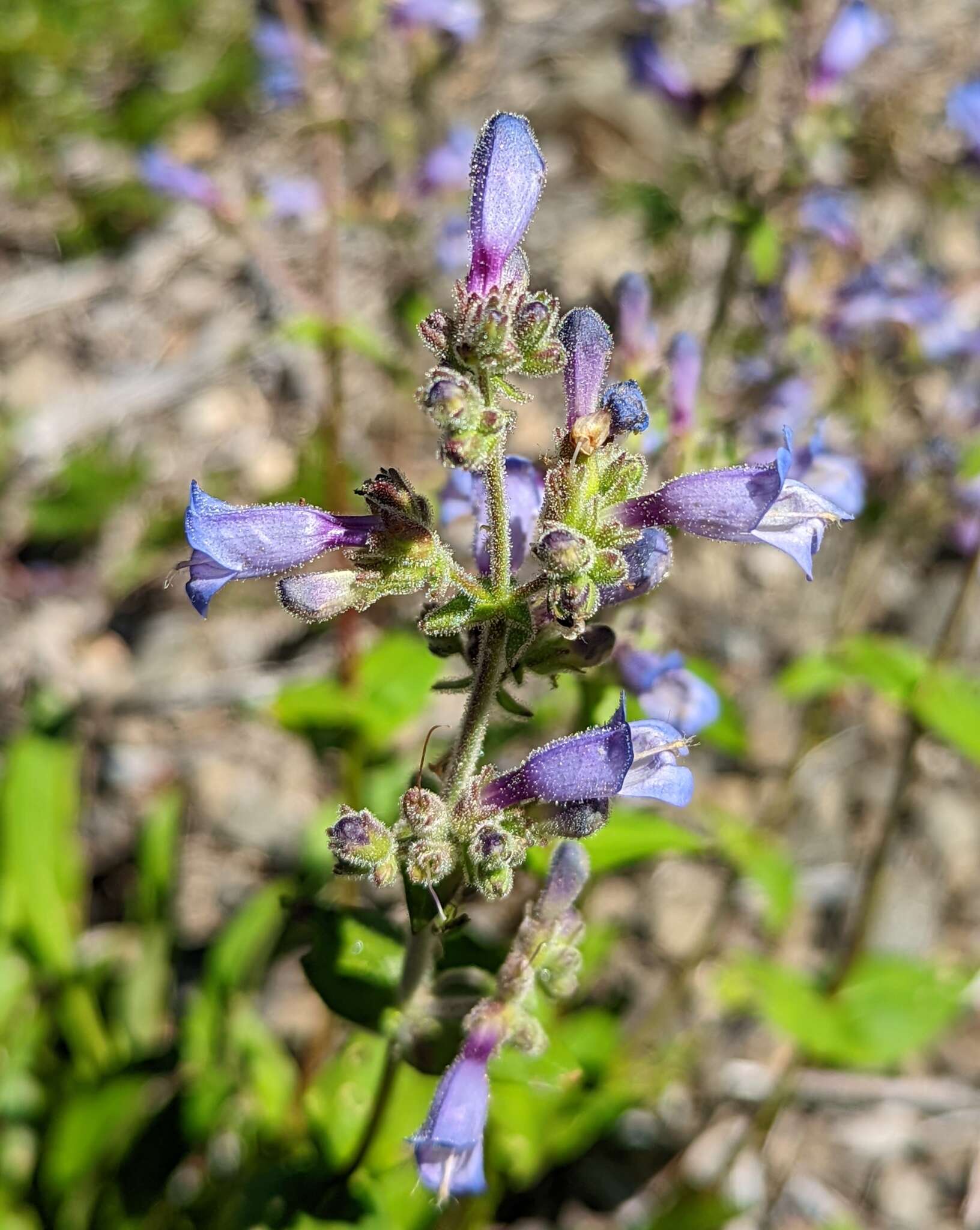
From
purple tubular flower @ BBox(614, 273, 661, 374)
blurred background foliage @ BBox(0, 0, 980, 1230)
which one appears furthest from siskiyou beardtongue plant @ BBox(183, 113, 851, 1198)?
purple tubular flower @ BBox(614, 273, 661, 374)

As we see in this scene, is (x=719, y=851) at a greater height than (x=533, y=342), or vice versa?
(x=533, y=342)

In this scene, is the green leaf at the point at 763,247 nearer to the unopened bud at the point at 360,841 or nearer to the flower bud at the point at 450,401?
the flower bud at the point at 450,401

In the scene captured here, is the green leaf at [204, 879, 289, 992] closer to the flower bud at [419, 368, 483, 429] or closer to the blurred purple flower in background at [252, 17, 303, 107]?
the flower bud at [419, 368, 483, 429]

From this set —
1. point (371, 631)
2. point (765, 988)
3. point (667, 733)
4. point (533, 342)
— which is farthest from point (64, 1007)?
point (533, 342)

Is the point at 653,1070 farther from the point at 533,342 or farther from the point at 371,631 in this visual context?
the point at 533,342

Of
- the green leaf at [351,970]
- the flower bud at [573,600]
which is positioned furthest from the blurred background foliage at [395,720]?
the flower bud at [573,600]
